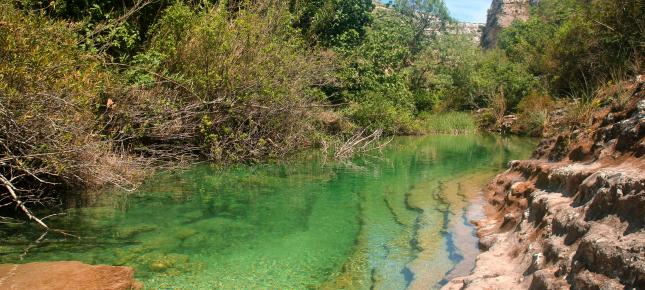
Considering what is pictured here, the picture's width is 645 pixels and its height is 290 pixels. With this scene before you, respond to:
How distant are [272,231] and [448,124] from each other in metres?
26.4

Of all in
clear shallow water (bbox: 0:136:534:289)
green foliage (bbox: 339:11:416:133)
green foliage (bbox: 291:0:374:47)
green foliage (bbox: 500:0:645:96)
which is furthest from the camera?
green foliage (bbox: 339:11:416:133)

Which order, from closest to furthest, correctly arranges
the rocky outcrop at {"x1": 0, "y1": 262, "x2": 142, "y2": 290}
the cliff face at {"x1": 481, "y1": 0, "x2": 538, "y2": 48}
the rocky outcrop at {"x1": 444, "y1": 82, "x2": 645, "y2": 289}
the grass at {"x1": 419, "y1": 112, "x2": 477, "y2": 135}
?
the rocky outcrop at {"x1": 444, "y1": 82, "x2": 645, "y2": 289}
the rocky outcrop at {"x1": 0, "y1": 262, "x2": 142, "y2": 290}
the grass at {"x1": 419, "y1": 112, "x2": 477, "y2": 135}
the cliff face at {"x1": 481, "y1": 0, "x2": 538, "y2": 48}

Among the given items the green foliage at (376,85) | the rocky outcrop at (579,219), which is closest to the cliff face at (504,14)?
the green foliage at (376,85)

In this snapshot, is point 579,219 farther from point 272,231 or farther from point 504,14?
point 504,14

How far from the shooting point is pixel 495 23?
77.1 meters

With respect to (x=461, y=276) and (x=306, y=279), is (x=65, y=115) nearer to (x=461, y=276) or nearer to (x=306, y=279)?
(x=306, y=279)

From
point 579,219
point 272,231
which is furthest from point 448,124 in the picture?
point 579,219

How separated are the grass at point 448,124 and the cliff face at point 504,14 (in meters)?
43.3

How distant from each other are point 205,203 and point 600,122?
746 cm

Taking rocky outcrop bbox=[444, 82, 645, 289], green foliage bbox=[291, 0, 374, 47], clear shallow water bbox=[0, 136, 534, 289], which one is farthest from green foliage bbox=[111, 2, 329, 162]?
rocky outcrop bbox=[444, 82, 645, 289]

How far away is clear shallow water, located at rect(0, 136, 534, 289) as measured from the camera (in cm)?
712

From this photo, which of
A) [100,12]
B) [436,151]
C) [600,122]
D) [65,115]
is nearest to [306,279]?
[65,115]

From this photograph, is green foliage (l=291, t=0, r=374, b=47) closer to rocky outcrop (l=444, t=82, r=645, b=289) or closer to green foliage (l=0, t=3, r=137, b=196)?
green foliage (l=0, t=3, r=137, b=196)

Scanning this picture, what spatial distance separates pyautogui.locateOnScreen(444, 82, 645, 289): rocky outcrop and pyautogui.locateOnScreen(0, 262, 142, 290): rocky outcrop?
3.95 m
